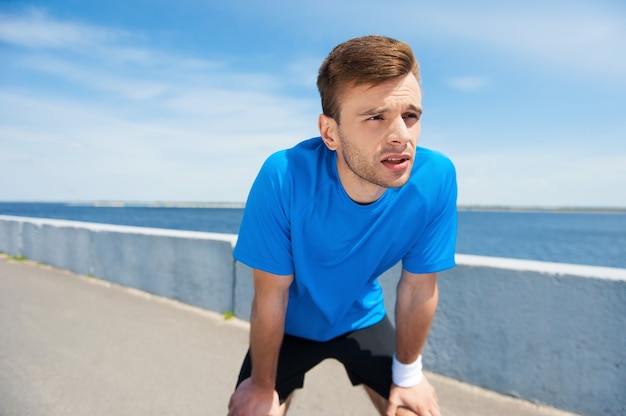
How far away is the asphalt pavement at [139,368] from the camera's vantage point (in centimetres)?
292

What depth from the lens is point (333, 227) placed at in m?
1.78

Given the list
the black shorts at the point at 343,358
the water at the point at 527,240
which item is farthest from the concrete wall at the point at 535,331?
the water at the point at 527,240

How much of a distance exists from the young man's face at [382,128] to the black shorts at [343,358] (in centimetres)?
86

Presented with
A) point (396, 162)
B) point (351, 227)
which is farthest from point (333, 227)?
point (396, 162)

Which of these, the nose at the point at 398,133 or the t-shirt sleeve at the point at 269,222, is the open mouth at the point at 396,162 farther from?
the t-shirt sleeve at the point at 269,222

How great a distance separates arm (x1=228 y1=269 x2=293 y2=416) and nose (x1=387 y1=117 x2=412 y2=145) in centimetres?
69

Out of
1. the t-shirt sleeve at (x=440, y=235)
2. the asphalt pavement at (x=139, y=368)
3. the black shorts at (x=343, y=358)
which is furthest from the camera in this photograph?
the asphalt pavement at (x=139, y=368)

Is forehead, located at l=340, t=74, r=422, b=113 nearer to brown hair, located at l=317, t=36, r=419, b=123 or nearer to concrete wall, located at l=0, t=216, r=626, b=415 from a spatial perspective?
brown hair, located at l=317, t=36, r=419, b=123

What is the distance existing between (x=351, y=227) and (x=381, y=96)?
1.78 ft

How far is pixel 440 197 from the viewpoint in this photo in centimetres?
183

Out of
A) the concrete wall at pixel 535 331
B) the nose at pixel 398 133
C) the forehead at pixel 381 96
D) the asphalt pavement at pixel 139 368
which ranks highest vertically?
the forehead at pixel 381 96

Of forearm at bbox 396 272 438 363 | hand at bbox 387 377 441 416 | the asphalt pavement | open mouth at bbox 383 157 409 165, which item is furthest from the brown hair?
the asphalt pavement

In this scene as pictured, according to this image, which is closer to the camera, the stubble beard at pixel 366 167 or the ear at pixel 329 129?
the stubble beard at pixel 366 167

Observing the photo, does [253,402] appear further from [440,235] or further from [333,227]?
[440,235]
